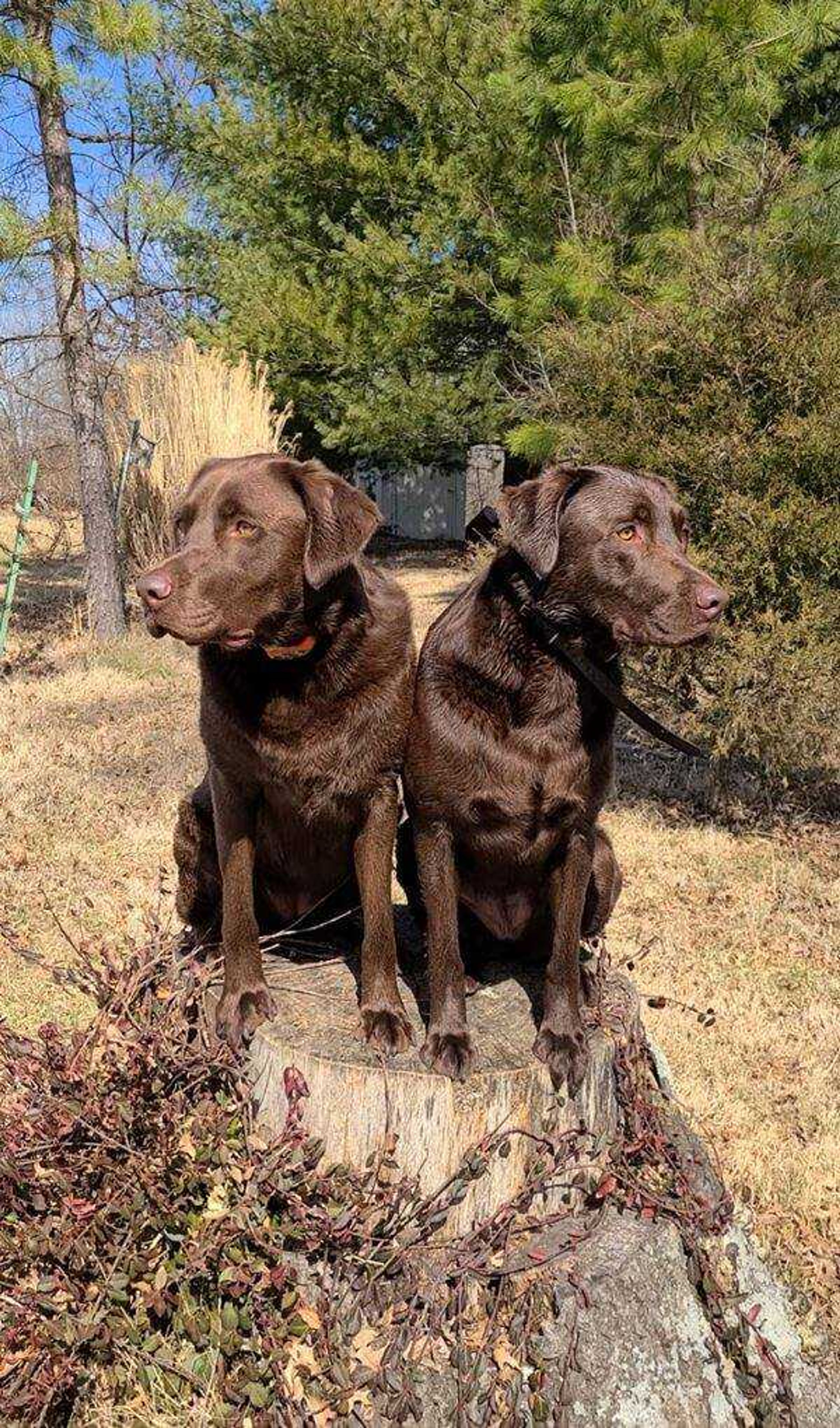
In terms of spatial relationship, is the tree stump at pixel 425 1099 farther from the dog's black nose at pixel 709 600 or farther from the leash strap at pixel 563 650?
the dog's black nose at pixel 709 600

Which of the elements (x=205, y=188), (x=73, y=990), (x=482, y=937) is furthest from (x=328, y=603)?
(x=205, y=188)

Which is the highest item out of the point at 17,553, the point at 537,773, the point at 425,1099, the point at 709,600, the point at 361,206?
the point at 361,206

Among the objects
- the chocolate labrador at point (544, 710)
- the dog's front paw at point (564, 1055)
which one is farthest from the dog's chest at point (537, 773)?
the dog's front paw at point (564, 1055)

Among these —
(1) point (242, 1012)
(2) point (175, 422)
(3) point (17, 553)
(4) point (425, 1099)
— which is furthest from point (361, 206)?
(4) point (425, 1099)

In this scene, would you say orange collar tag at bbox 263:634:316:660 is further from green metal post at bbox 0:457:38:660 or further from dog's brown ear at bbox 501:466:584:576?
green metal post at bbox 0:457:38:660

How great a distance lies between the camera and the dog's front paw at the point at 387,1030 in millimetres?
2404

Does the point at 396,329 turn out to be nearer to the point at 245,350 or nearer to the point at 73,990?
the point at 245,350

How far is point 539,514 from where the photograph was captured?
2359mm

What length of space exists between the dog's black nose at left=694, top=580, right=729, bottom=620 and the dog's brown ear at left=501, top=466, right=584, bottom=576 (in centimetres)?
32

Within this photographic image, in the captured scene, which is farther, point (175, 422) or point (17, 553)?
point (175, 422)

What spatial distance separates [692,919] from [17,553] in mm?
7732

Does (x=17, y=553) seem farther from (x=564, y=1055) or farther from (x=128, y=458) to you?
(x=564, y=1055)

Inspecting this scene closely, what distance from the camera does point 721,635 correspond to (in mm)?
5832

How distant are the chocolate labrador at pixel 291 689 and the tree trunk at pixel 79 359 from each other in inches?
326
